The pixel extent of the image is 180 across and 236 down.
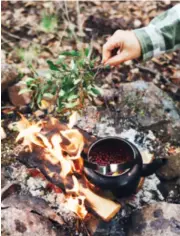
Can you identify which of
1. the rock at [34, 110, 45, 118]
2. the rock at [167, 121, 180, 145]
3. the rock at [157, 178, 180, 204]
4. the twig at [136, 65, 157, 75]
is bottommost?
the rock at [157, 178, 180, 204]

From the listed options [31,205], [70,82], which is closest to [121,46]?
[70,82]

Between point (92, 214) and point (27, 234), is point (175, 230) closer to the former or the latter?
point (92, 214)

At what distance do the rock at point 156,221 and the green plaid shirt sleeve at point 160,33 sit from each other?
1.21 m

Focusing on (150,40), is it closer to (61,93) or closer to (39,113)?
(61,93)

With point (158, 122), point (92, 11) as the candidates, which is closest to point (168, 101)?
point (158, 122)

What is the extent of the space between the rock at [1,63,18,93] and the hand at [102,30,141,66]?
44.8 inches

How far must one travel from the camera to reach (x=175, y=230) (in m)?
2.72

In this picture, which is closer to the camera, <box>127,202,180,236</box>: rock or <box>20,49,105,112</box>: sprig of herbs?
<box>127,202,180,236</box>: rock

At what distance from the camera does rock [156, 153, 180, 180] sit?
10.8ft

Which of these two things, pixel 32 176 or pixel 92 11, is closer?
pixel 32 176

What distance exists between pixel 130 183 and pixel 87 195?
0.36 metres

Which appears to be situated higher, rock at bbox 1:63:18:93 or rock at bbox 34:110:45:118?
rock at bbox 1:63:18:93

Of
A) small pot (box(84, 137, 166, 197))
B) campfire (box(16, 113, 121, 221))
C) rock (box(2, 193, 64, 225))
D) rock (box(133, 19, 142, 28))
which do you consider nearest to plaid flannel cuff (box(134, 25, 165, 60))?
small pot (box(84, 137, 166, 197))

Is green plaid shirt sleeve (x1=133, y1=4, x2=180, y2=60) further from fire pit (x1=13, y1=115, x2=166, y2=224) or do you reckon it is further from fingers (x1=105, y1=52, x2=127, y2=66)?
fire pit (x1=13, y1=115, x2=166, y2=224)
